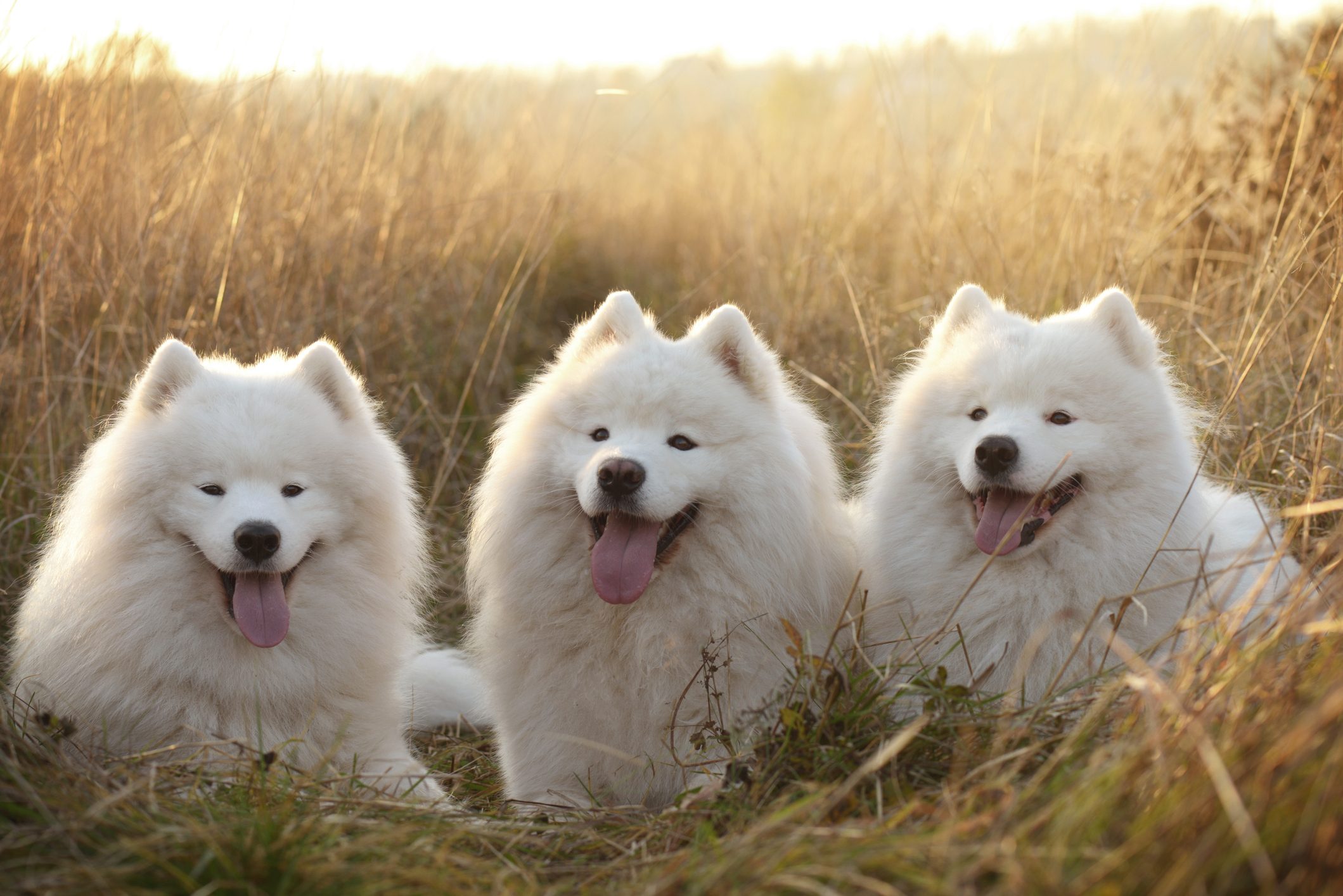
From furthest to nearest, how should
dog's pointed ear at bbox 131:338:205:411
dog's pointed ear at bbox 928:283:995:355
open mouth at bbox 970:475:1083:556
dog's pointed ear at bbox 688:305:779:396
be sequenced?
dog's pointed ear at bbox 928:283:995:355 < dog's pointed ear at bbox 688:305:779:396 < dog's pointed ear at bbox 131:338:205:411 < open mouth at bbox 970:475:1083:556

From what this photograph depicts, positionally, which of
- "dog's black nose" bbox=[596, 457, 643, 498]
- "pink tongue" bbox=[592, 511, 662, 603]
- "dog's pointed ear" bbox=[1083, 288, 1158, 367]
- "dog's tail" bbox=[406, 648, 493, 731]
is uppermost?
"dog's pointed ear" bbox=[1083, 288, 1158, 367]

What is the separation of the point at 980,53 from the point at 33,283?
623cm

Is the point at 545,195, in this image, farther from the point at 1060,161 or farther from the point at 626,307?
the point at 626,307

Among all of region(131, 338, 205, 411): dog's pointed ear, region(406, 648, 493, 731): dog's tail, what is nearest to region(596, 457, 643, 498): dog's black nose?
region(131, 338, 205, 411): dog's pointed ear

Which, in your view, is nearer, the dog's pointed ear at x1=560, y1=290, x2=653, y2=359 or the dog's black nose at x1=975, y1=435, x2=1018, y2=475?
the dog's black nose at x1=975, y1=435, x2=1018, y2=475

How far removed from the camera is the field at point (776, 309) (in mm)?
2043

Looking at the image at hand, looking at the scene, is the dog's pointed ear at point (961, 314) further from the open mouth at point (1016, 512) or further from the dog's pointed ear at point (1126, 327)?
the open mouth at point (1016, 512)

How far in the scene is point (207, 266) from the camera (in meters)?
5.14

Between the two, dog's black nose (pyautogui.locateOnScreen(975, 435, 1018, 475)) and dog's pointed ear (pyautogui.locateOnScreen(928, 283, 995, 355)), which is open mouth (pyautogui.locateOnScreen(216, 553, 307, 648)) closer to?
dog's black nose (pyautogui.locateOnScreen(975, 435, 1018, 475))

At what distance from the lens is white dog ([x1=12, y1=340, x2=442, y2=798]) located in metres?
3.15

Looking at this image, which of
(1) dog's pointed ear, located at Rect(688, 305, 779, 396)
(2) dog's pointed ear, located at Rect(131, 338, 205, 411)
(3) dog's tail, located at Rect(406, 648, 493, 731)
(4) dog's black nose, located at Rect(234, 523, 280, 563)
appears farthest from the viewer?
(3) dog's tail, located at Rect(406, 648, 493, 731)

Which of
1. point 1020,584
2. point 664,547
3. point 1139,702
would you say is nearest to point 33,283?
point 664,547

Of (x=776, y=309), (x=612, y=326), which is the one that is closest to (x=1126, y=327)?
(x=612, y=326)

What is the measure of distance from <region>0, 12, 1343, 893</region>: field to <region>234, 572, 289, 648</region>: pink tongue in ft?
1.58
